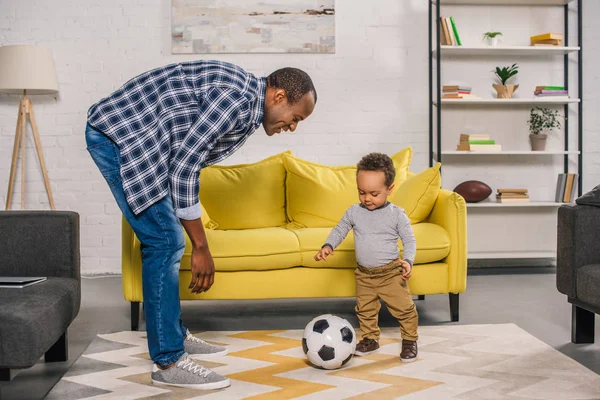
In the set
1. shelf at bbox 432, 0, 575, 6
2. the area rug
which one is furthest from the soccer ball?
shelf at bbox 432, 0, 575, 6

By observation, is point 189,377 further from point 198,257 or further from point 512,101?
point 512,101

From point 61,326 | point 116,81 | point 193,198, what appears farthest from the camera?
point 116,81

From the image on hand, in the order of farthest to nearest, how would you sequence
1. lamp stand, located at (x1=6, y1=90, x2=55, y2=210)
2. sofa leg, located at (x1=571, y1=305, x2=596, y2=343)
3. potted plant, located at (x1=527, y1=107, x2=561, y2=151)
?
1. potted plant, located at (x1=527, y1=107, x2=561, y2=151)
2. lamp stand, located at (x1=6, y1=90, x2=55, y2=210)
3. sofa leg, located at (x1=571, y1=305, x2=596, y2=343)

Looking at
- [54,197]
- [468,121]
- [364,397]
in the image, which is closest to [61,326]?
[364,397]

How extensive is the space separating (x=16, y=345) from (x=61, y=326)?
1.25ft

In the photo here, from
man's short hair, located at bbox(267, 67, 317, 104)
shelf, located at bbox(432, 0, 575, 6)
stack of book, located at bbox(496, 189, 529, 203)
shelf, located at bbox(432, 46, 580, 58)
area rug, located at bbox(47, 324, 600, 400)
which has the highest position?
shelf, located at bbox(432, 0, 575, 6)

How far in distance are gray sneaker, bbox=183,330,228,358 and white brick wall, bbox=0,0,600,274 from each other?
242 cm

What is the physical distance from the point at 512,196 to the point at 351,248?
214 cm

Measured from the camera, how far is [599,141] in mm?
5281

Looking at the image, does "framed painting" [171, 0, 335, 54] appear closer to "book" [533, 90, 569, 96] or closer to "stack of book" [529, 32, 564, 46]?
"stack of book" [529, 32, 564, 46]

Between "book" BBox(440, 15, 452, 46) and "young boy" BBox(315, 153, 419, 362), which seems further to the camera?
"book" BBox(440, 15, 452, 46)

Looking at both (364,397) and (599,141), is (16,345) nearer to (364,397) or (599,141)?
(364,397)

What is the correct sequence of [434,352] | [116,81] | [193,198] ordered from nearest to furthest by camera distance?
[193,198]
[434,352]
[116,81]

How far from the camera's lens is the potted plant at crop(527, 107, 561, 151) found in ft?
16.6
